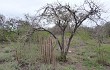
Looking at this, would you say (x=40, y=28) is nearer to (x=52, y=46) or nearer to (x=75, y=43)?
(x=52, y=46)

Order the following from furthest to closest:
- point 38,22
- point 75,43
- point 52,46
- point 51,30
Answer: point 75,43 < point 51,30 < point 38,22 < point 52,46

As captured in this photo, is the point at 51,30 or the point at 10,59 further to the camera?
the point at 51,30

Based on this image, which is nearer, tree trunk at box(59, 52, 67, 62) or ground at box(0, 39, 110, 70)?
ground at box(0, 39, 110, 70)

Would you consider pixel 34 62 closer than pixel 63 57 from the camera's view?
Yes

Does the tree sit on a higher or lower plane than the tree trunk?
higher

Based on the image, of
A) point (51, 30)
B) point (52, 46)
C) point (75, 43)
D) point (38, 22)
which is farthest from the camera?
point (75, 43)

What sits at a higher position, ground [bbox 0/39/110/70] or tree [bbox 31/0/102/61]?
tree [bbox 31/0/102/61]

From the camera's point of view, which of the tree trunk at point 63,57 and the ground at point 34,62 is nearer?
the ground at point 34,62

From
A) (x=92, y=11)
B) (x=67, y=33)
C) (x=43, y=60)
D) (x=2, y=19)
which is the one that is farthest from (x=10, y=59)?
(x=2, y=19)

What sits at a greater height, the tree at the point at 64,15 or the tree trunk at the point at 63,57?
the tree at the point at 64,15

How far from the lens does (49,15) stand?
11.1 metres

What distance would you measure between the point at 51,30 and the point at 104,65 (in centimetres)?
319

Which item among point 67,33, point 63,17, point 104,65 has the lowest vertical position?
point 104,65

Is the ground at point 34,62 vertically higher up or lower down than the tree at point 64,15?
lower down
